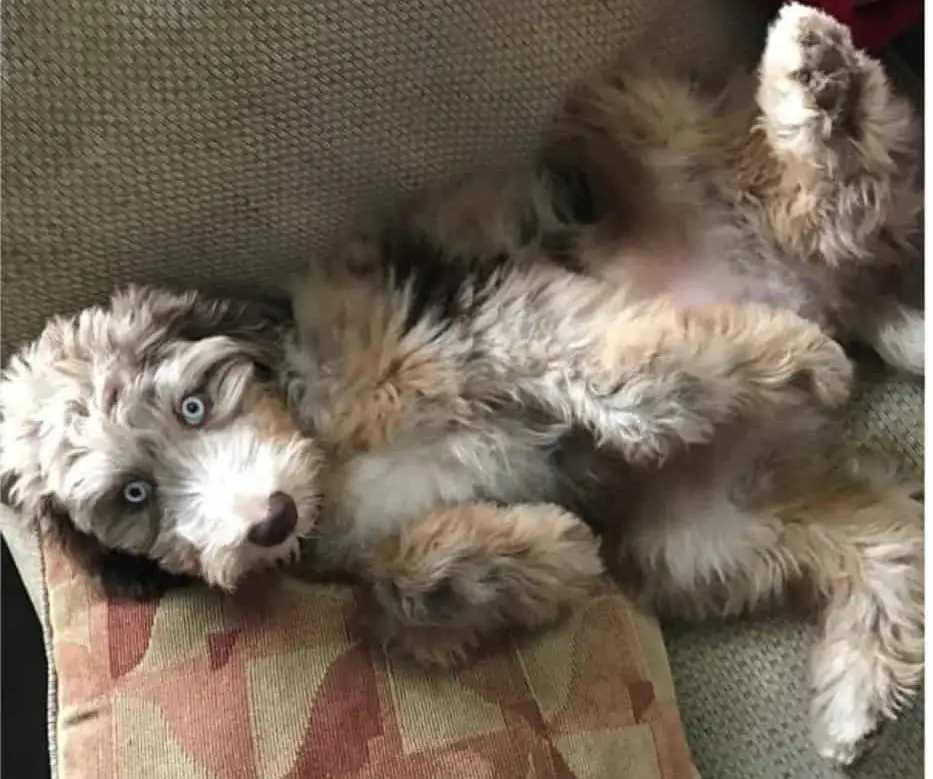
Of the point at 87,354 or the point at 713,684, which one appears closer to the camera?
the point at 87,354

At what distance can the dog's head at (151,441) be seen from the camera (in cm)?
143

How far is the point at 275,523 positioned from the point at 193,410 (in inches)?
7.5

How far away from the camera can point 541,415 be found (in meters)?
1.59

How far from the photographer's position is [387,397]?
1.55 m

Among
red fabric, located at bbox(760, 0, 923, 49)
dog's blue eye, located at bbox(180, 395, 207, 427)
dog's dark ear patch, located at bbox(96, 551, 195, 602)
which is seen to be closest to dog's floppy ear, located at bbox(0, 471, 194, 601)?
dog's dark ear patch, located at bbox(96, 551, 195, 602)

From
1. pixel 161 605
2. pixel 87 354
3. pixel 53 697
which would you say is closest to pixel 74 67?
pixel 87 354

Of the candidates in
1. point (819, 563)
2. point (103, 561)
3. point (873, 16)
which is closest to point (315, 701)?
point (103, 561)

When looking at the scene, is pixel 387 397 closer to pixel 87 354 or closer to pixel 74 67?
pixel 87 354

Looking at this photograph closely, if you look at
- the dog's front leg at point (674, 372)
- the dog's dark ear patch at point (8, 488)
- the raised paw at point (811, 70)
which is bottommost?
the dog's dark ear patch at point (8, 488)

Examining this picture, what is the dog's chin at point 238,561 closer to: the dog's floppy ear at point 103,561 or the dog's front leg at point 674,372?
the dog's floppy ear at point 103,561

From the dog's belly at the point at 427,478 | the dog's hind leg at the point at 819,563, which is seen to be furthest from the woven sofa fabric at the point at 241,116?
the dog's hind leg at the point at 819,563

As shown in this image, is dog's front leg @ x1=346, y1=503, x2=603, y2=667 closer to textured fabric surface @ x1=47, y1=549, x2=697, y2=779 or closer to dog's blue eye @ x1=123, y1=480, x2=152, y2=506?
textured fabric surface @ x1=47, y1=549, x2=697, y2=779

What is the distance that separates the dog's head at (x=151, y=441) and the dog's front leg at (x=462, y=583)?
137mm

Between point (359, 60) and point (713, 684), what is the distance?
3.02 ft
